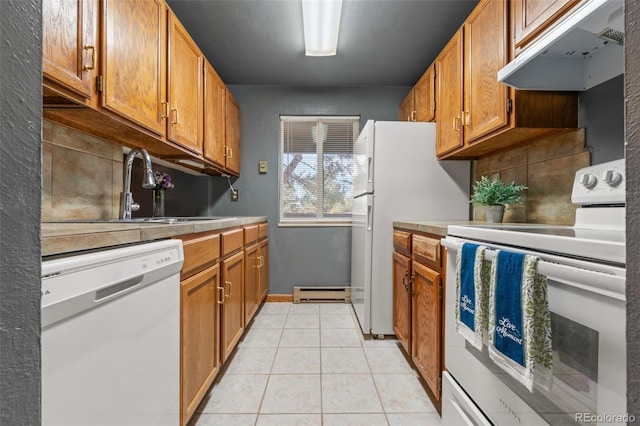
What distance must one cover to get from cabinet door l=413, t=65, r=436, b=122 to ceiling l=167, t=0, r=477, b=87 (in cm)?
25

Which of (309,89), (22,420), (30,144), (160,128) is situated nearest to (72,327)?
(22,420)

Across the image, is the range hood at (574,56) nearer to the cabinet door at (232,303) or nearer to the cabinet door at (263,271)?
the cabinet door at (232,303)

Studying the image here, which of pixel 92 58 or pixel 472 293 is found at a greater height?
pixel 92 58

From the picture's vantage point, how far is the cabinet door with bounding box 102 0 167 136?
1.20 meters

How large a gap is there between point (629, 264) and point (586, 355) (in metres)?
0.42

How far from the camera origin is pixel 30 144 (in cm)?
33

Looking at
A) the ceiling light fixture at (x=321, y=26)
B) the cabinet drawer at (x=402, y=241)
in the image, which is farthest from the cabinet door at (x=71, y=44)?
the cabinet drawer at (x=402, y=241)

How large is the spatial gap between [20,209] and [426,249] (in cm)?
152

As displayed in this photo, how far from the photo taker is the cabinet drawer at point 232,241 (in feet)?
5.53

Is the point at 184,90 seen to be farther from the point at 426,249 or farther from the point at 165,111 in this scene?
the point at 426,249

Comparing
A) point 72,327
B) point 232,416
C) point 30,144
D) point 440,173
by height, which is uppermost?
point 440,173

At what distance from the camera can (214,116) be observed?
2.39m

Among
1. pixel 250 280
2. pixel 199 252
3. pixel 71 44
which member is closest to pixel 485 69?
pixel 199 252

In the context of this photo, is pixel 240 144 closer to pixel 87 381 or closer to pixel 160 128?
pixel 160 128
